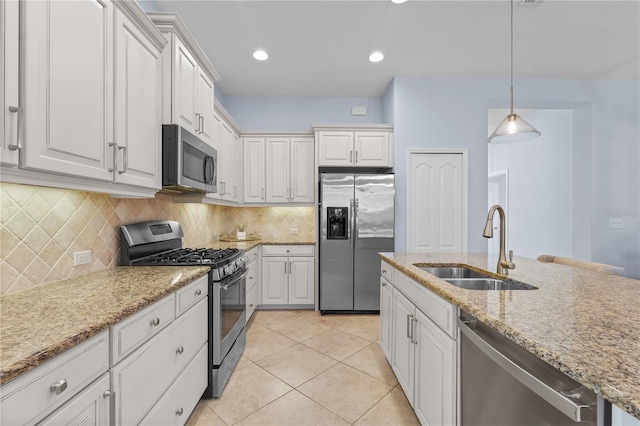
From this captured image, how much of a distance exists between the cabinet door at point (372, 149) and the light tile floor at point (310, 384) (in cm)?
209

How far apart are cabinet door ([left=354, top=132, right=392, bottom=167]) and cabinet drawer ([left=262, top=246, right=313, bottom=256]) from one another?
1367mm

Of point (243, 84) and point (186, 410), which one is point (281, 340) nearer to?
point (186, 410)

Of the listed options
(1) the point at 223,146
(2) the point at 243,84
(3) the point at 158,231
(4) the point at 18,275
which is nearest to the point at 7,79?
(4) the point at 18,275

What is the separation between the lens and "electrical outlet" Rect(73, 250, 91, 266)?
5.03 feet

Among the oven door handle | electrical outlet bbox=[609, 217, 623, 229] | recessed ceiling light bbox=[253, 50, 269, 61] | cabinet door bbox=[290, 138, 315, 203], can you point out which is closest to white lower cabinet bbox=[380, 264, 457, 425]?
the oven door handle

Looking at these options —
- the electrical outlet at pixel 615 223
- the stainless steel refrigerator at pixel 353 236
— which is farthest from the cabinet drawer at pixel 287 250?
the electrical outlet at pixel 615 223

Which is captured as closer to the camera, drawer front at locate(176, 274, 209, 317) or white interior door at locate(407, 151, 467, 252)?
drawer front at locate(176, 274, 209, 317)

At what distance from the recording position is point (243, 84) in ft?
12.5

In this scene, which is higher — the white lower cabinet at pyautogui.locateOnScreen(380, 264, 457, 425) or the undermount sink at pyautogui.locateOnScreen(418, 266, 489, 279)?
the undermount sink at pyautogui.locateOnScreen(418, 266, 489, 279)

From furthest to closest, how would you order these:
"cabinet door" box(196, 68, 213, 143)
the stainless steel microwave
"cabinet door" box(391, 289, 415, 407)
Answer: "cabinet door" box(196, 68, 213, 143) < the stainless steel microwave < "cabinet door" box(391, 289, 415, 407)

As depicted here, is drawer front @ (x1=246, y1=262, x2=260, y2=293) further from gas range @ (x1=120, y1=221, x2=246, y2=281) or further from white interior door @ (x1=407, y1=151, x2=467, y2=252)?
white interior door @ (x1=407, y1=151, x2=467, y2=252)

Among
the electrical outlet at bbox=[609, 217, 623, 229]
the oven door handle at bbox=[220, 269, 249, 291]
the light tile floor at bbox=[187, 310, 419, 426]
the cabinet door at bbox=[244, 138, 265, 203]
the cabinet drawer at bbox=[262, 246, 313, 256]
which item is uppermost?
the cabinet door at bbox=[244, 138, 265, 203]

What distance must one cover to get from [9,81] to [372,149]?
333 cm

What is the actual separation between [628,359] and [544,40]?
3.52 m
